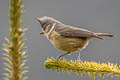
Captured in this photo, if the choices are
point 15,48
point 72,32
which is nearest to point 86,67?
point 15,48

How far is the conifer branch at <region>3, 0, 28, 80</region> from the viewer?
1.41 ft

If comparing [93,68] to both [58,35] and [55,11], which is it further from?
[55,11]

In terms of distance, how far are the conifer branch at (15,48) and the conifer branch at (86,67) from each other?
85 centimetres

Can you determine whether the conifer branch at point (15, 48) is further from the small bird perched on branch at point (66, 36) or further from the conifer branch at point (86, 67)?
the small bird perched on branch at point (66, 36)

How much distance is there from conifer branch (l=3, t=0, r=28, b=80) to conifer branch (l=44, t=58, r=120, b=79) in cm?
85

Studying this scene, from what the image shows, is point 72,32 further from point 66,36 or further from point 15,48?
point 15,48

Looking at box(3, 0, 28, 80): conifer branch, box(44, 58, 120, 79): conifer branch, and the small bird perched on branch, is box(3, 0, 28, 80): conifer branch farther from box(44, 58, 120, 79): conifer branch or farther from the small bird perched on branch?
the small bird perched on branch

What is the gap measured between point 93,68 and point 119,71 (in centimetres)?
15

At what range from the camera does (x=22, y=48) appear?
1.47 ft

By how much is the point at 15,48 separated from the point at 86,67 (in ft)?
3.30

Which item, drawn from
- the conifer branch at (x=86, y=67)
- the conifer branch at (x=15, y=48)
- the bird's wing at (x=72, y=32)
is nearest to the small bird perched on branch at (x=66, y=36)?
the bird's wing at (x=72, y=32)

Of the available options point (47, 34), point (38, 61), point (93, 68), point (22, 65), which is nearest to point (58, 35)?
point (47, 34)

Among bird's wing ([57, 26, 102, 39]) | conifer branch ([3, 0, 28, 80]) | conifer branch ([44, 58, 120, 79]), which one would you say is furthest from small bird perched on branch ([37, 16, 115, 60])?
conifer branch ([3, 0, 28, 80])

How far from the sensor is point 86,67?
1417 mm
